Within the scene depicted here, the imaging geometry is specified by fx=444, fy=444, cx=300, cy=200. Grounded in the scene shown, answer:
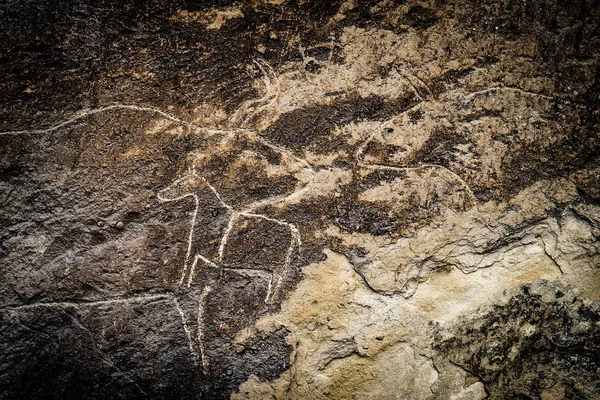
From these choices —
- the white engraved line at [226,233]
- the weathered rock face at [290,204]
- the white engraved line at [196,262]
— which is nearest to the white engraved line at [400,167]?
the weathered rock face at [290,204]

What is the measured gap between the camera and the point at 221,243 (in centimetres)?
151

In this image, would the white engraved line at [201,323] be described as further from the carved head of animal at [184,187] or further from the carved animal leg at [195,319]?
the carved head of animal at [184,187]

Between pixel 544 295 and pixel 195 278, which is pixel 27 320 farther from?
pixel 544 295

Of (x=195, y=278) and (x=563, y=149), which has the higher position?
(x=563, y=149)

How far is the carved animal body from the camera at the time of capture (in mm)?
1506

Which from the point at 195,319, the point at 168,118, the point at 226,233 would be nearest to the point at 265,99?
the point at 168,118

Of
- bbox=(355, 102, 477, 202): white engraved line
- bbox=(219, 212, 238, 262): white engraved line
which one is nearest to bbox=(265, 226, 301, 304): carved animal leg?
bbox=(219, 212, 238, 262): white engraved line

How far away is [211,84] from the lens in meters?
1.50

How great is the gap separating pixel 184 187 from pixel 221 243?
0.75 feet

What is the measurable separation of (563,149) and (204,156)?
46.7 inches

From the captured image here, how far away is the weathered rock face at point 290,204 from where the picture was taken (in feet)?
4.78

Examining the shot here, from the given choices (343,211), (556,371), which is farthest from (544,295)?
(343,211)

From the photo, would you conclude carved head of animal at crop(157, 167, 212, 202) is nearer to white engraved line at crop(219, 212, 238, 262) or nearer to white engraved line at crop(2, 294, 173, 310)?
white engraved line at crop(219, 212, 238, 262)

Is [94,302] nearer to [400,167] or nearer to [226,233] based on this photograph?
[226,233]
